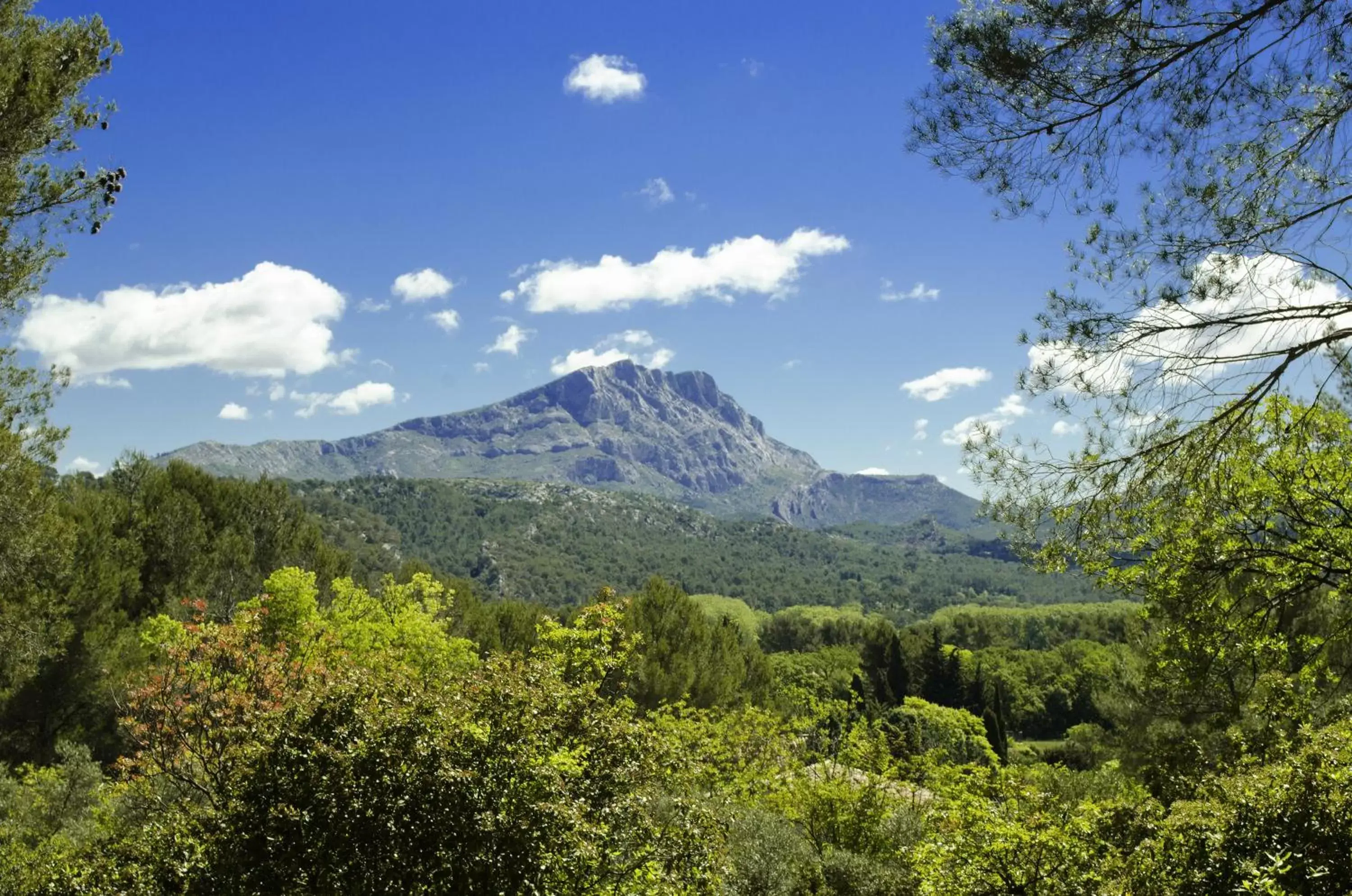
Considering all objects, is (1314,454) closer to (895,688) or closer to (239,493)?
(239,493)

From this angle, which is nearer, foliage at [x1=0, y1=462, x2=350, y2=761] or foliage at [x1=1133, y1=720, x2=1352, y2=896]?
foliage at [x1=1133, y1=720, x2=1352, y2=896]

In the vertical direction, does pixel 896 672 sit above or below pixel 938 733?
below

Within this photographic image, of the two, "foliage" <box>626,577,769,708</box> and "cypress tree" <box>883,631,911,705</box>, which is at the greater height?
"foliage" <box>626,577,769,708</box>

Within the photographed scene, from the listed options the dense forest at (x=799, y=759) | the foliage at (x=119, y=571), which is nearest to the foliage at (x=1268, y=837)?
the dense forest at (x=799, y=759)

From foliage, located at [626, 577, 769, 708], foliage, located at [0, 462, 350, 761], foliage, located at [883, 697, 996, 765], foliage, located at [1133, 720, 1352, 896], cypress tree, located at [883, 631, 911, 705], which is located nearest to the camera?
foliage, located at [1133, 720, 1352, 896]

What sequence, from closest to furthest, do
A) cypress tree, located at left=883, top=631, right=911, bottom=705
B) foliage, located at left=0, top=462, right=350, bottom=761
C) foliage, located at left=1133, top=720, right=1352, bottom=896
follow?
foliage, located at left=1133, top=720, right=1352, bottom=896
foliage, located at left=0, top=462, right=350, bottom=761
cypress tree, located at left=883, top=631, right=911, bottom=705

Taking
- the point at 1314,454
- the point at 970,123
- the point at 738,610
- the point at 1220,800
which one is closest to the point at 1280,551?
the point at 1314,454

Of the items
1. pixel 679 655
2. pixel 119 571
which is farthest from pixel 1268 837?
pixel 119 571

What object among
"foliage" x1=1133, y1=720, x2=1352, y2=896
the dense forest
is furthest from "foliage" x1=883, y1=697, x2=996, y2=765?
"foliage" x1=1133, y1=720, x2=1352, y2=896

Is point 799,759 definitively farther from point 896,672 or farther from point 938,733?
point 896,672

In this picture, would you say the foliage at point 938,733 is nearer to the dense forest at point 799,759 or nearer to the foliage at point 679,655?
the dense forest at point 799,759

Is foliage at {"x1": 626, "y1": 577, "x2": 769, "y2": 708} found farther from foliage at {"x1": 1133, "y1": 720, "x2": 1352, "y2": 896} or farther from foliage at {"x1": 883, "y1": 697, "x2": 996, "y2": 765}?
foliage at {"x1": 1133, "y1": 720, "x2": 1352, "y2": 896}

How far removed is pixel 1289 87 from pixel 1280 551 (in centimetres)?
450

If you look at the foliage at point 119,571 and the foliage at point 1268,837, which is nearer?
the foliage at point 1268,837
